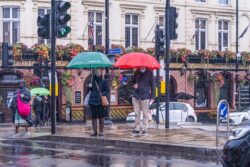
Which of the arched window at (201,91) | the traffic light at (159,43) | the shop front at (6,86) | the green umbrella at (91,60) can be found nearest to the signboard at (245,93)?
the arched window at (201,91)

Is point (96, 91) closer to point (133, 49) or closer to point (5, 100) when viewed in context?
point (5, 100)

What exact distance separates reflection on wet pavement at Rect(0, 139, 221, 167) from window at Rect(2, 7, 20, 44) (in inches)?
883

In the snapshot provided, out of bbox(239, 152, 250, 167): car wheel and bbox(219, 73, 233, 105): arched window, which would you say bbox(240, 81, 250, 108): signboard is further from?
bbox(239, 152, 250, 167): car wheel

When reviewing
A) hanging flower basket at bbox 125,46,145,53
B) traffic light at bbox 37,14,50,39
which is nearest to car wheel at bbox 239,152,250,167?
traffic light at bbox 37,14,50,39

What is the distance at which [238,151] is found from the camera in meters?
8.27

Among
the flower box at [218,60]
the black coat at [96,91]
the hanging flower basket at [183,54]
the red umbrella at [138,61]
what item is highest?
the hanging flower basket at [183,54]

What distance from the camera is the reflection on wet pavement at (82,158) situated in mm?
11453

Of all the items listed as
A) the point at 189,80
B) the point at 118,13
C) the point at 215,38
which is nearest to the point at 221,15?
the point at 215,38

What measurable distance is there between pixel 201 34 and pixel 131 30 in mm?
6066

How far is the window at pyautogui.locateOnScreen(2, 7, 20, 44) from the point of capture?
1444 inches

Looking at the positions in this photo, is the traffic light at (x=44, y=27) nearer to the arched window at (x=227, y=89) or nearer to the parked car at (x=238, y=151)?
the parked car at (x=238, y=151)

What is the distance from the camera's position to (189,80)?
4269 centimetres

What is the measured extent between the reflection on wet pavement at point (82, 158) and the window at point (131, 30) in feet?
84.8

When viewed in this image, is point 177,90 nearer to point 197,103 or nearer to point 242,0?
point 197,103
